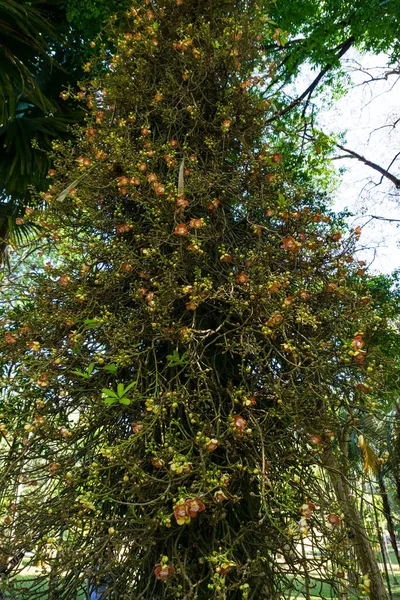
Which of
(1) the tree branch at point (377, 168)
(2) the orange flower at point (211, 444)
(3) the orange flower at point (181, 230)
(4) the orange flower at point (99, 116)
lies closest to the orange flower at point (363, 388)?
(2) the orange flower at point (211, 444)

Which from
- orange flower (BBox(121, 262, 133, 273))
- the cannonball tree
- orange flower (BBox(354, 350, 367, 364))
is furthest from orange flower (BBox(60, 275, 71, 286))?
orange flower (BBox(354, 350, 367, 364))

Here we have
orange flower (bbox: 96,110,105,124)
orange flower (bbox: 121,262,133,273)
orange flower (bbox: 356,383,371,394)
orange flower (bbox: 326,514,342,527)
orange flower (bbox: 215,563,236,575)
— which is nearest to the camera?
orange flower (bbox: 215,563,236,575)

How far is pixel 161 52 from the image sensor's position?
5.45 ft

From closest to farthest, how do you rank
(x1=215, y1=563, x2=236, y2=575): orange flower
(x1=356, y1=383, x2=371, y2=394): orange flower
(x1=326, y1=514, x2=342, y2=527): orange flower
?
(x1=215, y1=563, x2=236, y2=575): orange flower
(x1=326, y1=514, x2=342, y2=527): orange flower
(x1=356, y1=383, x2=371, y2=394): orange flower

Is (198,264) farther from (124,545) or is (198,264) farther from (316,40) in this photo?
(316,40)

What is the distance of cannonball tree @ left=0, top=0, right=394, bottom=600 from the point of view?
94cm

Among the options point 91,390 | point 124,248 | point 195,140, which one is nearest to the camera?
point 91,390

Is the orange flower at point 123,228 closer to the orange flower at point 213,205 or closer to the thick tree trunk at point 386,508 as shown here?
the orange flower at point 213,205

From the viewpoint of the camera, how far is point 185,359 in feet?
3.69

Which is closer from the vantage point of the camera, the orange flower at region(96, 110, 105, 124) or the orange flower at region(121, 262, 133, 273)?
the orange flower at region(121, 262, 133, 273)

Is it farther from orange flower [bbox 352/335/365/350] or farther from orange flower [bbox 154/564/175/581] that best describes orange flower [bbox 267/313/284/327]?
orange flower [bbox 154/564/175/581]

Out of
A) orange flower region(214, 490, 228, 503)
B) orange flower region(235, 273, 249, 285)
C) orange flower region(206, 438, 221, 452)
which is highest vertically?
orange flower region(235, 273, 249, 285)

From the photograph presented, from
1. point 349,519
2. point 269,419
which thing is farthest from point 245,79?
point 349,519

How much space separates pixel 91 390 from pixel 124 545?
397mm
